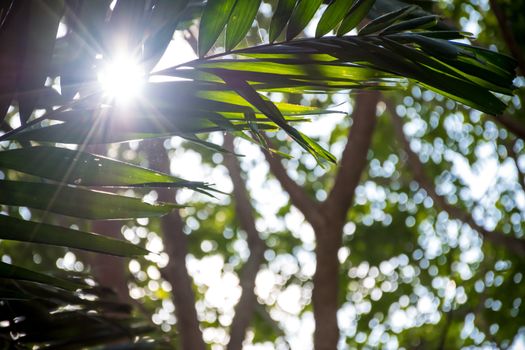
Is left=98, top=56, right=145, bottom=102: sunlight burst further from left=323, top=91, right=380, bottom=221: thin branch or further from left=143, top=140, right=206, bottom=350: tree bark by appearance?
left=323, top=91, right=380, bottom=221: thin branch

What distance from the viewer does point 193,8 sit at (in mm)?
1468

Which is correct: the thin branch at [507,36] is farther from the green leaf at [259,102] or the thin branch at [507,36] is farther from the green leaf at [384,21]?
the green leaf at [259,102]

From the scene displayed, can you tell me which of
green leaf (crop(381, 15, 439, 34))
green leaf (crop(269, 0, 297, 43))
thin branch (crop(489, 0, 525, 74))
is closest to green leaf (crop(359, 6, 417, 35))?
green leaf (crop(381, 15, 439, 34))

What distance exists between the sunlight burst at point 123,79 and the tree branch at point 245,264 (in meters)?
2.54

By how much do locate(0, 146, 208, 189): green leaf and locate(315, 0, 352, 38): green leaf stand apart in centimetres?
33

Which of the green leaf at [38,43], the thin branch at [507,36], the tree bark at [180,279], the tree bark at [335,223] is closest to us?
the green leaf at [38,43]

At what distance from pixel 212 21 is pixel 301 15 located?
15cm

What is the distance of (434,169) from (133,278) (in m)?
2.84

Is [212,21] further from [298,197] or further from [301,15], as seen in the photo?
[298,197]

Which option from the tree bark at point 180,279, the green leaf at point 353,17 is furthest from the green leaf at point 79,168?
the tree bark at point 180,279

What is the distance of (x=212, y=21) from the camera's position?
1049 mm

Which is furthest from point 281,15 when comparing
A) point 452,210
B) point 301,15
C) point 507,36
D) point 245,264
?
point 452,210

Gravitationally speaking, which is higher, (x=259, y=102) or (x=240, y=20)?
(x=240, y=20)

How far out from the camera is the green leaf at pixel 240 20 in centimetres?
103
